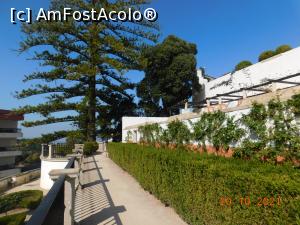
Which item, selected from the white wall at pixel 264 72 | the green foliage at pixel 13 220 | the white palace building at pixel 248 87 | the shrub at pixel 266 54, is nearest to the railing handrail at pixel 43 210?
the white palace building at pixel 248 87

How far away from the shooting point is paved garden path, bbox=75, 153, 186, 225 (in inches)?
207

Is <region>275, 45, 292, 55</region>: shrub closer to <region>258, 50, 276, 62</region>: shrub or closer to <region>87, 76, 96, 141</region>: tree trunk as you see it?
<region>258, 50, 276, 62</region>: shrub

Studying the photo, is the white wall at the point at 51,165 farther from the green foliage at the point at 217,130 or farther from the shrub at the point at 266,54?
the shrub at the point at 266,54

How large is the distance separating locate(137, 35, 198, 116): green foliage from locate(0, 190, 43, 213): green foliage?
14.4m

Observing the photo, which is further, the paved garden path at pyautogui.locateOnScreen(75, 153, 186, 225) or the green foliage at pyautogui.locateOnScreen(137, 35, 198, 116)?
the green foliage at pyautogui.locateOnScreen(137, 35, 198, 116)

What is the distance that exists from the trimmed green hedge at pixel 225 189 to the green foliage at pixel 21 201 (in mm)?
10822

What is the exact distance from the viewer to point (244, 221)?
3439 millimetres

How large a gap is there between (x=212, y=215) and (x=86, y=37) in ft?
75.3

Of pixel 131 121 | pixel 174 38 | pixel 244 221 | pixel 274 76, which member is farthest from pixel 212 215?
pixel 174 38

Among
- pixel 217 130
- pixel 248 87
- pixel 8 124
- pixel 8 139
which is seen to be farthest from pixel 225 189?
pixel 8 124

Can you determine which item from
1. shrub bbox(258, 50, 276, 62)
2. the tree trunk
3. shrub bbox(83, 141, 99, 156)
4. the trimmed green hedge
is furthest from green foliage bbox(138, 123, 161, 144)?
shrub bbox(258, 50, 276, 62)

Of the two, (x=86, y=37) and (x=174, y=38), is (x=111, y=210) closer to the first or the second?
(x=86, y=37)

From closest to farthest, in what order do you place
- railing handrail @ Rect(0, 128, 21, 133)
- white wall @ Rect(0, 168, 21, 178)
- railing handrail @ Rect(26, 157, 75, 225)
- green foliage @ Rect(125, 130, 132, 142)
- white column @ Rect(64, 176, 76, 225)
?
railing handrail @ Rect(26, 157, 75, 225) < white column @ Rect(64, 176, 76, 225) < green foliage @ Rect(125, 130, 132, 142) < white wall @ Rect(0, 168, 21, 178) < railing handrail @ Rect(0, 128, 21, 133)

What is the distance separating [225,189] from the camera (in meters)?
3.81
